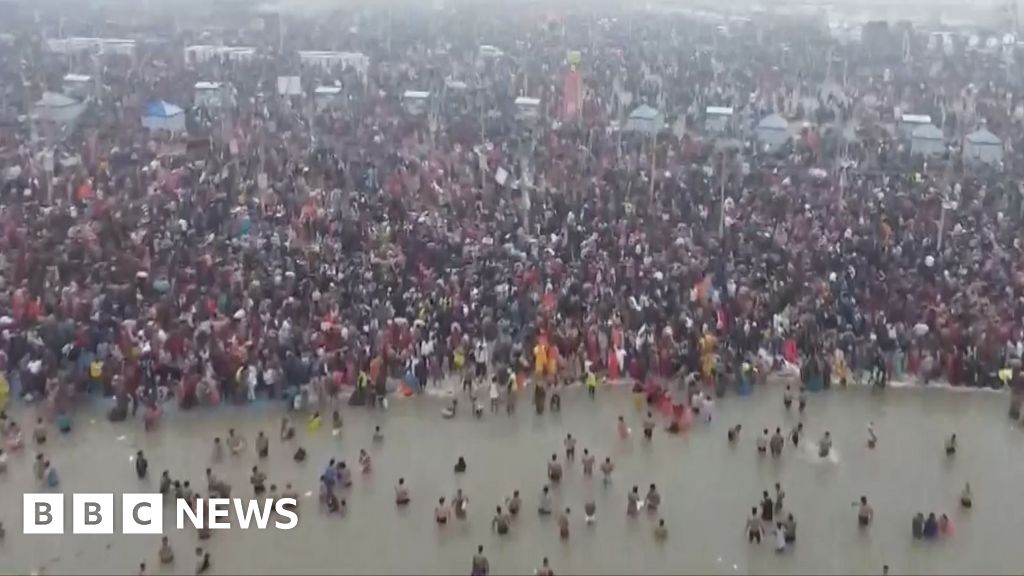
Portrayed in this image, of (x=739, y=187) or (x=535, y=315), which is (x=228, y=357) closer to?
(x=535, y=315)

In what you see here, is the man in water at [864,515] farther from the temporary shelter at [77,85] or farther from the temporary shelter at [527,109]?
the temporary shelter at [77,85]

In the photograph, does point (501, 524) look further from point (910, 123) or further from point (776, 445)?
point (910, 123)

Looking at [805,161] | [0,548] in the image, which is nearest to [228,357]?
[0,548]

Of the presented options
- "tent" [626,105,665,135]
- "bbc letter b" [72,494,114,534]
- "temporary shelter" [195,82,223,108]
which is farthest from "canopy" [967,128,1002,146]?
Result: "bbc letter b" [72,494,114,534]

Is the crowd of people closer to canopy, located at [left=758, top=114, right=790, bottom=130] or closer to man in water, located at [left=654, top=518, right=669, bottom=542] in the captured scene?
man in water, located at [left=654, top=518, right=669, bottom=542]

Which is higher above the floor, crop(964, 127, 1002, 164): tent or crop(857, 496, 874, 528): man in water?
crop(964, 127, 1002, 164): tent

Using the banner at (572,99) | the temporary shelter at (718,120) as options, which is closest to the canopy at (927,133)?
the temporary shelter at (718,120)
